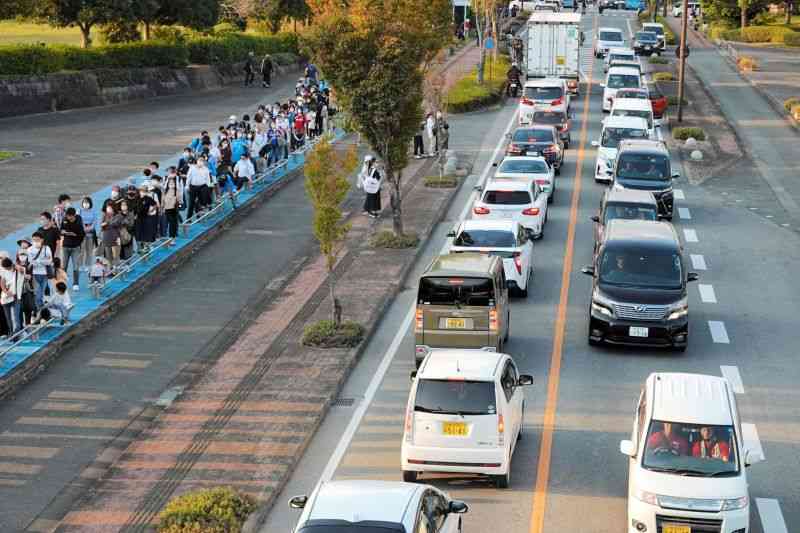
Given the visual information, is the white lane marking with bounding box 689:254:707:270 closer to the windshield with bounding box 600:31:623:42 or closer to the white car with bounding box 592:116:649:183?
the white car with bounding box 592:116:649:183

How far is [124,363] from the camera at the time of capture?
74.0 feet

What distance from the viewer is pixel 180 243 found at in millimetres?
30641

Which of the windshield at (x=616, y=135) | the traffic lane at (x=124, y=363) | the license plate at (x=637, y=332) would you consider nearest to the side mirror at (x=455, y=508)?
the traffic lane at (x=124, y=363)

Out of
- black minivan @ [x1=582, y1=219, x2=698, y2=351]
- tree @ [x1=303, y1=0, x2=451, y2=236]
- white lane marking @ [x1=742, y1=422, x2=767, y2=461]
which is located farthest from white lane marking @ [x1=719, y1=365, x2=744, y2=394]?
tree @ [x1=303, y1=0, x2=451, y2=236]

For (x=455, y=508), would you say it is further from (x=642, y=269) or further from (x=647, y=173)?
(x=647, y=173)

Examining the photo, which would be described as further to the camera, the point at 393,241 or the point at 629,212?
the point at 393,241

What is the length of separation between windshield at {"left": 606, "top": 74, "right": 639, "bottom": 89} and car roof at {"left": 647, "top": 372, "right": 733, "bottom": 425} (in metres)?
43.5

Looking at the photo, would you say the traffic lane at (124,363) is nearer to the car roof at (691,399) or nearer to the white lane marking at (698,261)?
the car roof at (691,399)

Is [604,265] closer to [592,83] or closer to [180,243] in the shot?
[180,243]

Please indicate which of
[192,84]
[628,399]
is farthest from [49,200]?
[192,84]

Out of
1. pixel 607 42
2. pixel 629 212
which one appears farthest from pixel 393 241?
pixel 607 42

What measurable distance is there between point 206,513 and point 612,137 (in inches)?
1139

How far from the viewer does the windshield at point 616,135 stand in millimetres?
41156

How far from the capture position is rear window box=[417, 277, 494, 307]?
21.4 meters
